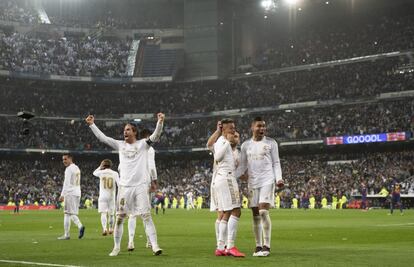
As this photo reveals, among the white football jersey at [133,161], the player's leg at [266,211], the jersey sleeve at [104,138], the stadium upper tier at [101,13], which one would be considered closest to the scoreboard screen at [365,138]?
the stadium upper tier at [101,13]

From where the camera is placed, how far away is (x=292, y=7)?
8031 centimetres

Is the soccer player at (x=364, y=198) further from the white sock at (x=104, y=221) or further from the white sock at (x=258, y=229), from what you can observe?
the white sock at (x=258, y=229)

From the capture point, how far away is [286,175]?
235ft

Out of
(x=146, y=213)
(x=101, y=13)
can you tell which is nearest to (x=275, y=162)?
(x=146, y=213)

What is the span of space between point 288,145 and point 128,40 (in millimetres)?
28654

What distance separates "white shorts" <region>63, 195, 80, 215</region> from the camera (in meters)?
20.5

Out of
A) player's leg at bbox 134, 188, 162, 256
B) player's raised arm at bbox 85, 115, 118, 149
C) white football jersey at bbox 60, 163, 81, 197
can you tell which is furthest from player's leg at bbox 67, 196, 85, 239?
player's leg at bbox 134, 188, 162, 256

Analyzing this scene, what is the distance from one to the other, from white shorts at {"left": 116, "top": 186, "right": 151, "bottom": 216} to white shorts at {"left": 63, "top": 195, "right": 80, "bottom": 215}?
7.02 m

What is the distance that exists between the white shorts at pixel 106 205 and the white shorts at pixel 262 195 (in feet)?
32.5

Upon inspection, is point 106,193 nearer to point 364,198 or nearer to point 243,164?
point 243,164

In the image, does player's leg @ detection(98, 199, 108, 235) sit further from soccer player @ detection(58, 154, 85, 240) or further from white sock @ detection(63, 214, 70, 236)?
white sock @ detection(63, 214, 70, 236)

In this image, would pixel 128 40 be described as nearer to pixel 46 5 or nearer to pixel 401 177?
pixel 46 5

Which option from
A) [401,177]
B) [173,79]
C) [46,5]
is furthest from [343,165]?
[46,5]

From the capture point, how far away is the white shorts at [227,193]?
13.5m
